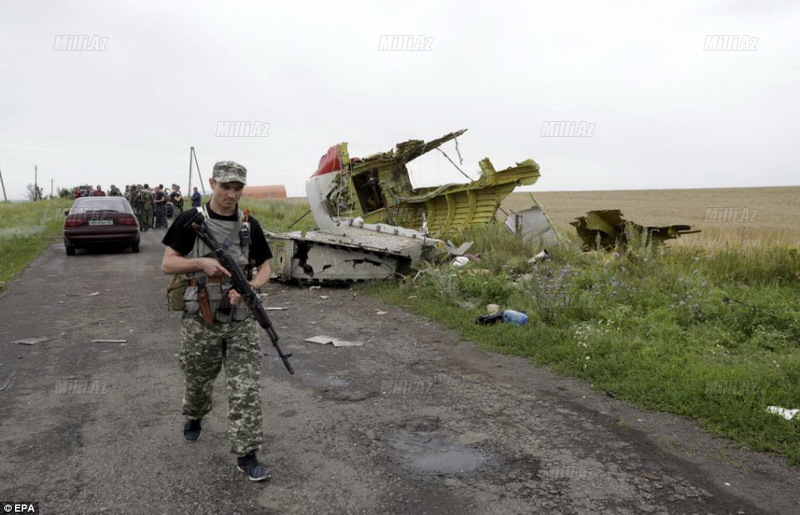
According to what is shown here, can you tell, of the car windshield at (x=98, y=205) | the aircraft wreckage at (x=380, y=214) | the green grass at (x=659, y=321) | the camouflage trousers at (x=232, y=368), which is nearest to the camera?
the camouflage trousers at (x=232, y=368)

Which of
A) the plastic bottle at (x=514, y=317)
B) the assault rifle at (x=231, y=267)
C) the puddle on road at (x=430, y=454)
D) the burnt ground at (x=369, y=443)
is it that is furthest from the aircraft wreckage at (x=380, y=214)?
the assault rifle at (x=231, y=267)

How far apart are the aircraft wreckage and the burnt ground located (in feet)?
12.0

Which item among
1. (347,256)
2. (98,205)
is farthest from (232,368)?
(98,205)

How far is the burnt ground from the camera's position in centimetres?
329

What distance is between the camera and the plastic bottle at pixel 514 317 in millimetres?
7022

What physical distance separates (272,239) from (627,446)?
322 inches

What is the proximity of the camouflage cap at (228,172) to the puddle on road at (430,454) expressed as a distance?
197 centimetres

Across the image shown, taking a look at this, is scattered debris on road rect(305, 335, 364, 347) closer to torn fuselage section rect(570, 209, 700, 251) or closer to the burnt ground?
the burnt ground

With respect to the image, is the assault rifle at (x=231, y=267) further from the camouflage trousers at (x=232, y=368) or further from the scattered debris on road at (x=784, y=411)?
the scattered debris on road at (x=784, y=411)

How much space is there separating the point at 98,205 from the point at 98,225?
2.18 feet

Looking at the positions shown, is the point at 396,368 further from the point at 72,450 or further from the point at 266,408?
the point at 72,450

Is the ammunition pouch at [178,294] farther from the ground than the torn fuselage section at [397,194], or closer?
closer

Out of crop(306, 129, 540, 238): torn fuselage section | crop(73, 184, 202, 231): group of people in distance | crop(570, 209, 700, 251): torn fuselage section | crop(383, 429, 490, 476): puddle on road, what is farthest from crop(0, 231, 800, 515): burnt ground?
crop(73, 184, 202, 231): group of people in distance

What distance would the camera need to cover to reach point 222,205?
145 inches
